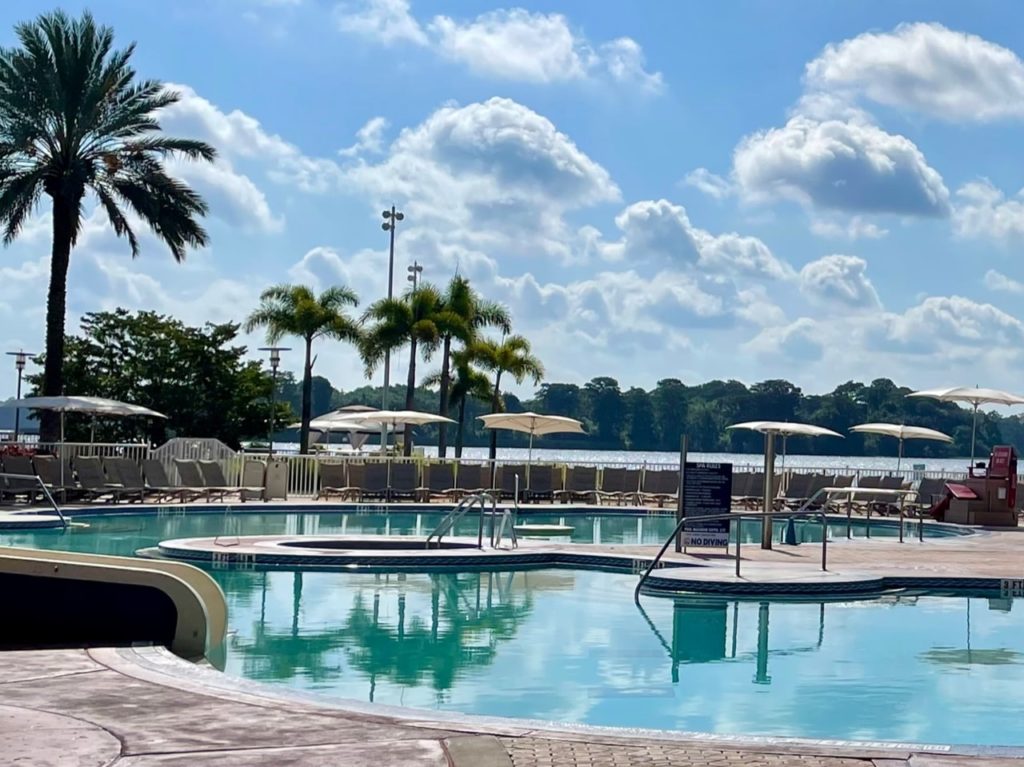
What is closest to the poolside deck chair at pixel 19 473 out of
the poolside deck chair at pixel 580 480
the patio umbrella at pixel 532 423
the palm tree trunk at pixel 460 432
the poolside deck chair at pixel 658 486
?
the patio umbrella at pixel 532 423

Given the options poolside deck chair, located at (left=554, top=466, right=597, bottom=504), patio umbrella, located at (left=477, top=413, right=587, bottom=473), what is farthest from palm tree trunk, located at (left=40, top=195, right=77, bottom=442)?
poolside deck chair, located at (left=554, top=466, right=597, bottom=504)

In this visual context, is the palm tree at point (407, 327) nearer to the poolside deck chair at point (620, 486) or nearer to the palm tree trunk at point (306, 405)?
the palm tree trunk at point (306, 405)

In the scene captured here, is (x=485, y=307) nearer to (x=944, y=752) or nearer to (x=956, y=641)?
(x=956, y=641)

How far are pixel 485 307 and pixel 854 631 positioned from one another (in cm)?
3217

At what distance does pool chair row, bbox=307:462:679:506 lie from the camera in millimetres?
25047

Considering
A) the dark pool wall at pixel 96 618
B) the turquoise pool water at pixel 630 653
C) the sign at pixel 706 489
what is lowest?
the turquoise pool water at pixel 630 653

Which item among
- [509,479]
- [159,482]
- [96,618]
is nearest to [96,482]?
[159,482]

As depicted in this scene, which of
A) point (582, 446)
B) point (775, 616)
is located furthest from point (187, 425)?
point (582, 446)

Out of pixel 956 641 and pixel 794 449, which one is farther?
pixel 794 449

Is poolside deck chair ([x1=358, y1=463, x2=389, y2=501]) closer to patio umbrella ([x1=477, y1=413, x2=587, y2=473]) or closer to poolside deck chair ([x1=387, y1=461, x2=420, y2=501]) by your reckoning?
poolside deck chair ([x1=387, y1=461, x2=420, y2=501])

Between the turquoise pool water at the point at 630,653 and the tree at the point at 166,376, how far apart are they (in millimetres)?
24945

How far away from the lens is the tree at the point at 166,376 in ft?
126

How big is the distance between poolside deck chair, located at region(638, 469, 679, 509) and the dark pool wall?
18.9 metres

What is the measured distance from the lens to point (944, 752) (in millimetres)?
5602
